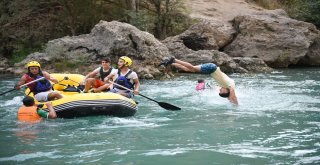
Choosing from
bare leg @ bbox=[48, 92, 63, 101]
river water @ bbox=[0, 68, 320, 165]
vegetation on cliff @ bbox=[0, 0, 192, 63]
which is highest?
vegetation on cliff @ bbox=[0, 0, 192, 63]

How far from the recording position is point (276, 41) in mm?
18812

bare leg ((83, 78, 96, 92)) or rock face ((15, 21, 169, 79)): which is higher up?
rock face ((15, 21, 169, 79))

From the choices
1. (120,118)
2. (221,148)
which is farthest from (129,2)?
(221,148)

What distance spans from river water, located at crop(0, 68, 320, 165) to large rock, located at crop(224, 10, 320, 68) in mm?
8562

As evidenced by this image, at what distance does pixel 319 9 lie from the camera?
22250mm

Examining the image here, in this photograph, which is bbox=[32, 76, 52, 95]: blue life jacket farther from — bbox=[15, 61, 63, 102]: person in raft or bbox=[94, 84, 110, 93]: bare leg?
bbox=[94, 84, 110, 93]: bare leg

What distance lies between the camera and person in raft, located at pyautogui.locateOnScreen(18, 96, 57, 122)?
746 centimetres

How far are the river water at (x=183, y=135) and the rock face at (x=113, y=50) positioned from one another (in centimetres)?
466

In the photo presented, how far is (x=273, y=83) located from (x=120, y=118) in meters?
6.58

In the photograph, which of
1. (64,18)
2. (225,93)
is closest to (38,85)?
(225,93)

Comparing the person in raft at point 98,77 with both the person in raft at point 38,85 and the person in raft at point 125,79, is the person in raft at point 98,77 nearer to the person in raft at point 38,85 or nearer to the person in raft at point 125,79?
the person in raft at point 125,79

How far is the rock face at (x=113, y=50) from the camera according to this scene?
48.8 feet

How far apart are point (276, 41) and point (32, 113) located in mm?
13627

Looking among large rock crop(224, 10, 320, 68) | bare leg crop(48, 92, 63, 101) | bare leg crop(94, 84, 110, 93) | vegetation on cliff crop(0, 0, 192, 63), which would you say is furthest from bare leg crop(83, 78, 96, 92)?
large rock crop(224, 10, 320, 68)
